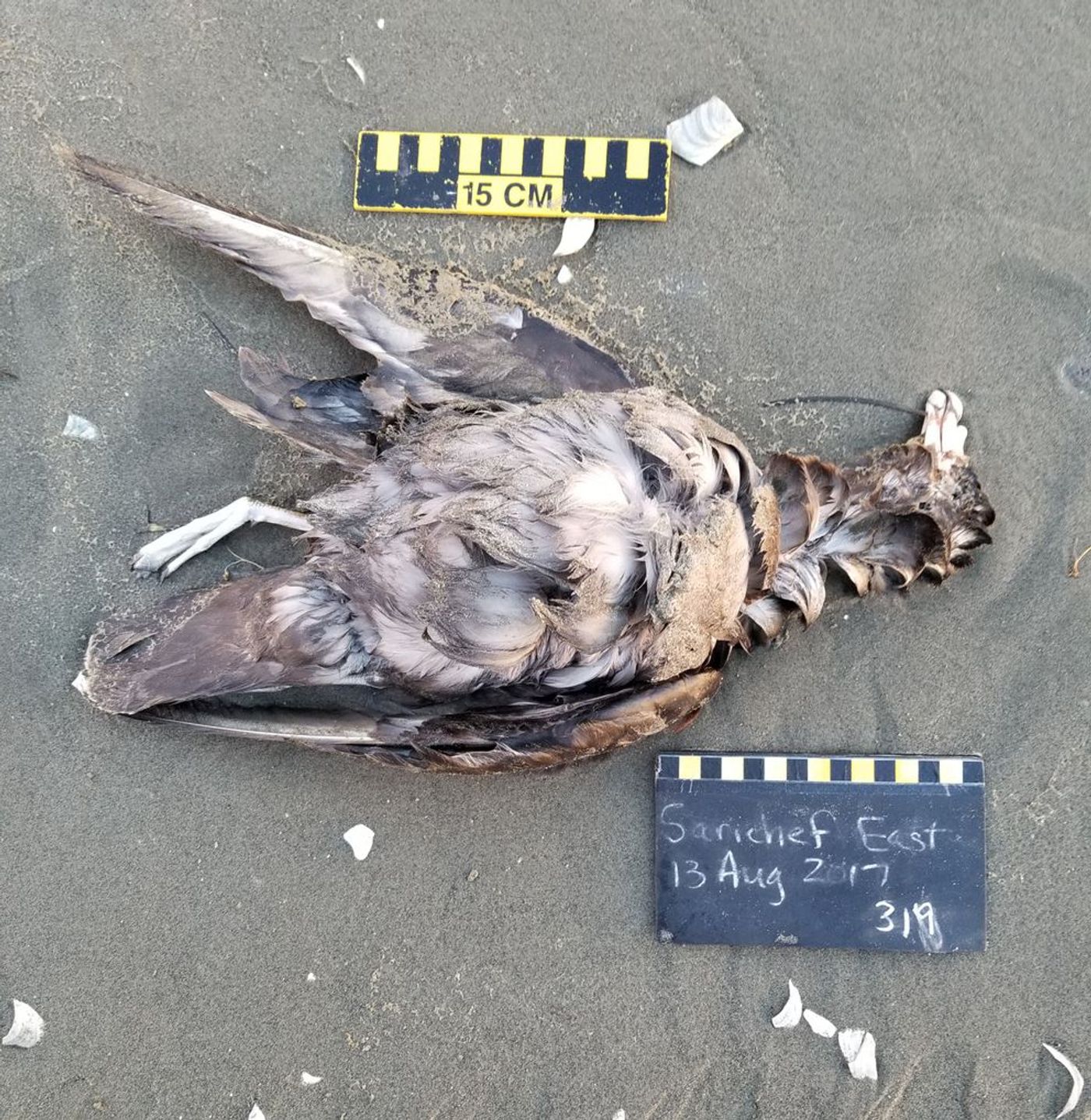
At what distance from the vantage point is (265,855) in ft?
10.4

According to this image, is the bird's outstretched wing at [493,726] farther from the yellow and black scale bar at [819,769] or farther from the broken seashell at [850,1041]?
the broken seashell at [850,1041]

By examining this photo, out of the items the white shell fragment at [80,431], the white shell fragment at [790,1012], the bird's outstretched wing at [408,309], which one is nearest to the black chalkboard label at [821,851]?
the white shell fragment at [790,1012]

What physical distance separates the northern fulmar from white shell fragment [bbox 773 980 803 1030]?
108cm

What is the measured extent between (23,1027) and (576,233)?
3341 mm

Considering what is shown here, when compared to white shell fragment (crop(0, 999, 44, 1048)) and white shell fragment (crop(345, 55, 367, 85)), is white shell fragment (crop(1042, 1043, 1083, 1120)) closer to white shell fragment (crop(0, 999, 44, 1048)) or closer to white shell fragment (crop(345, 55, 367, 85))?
white shell fragment (crop(0, 999, 44, 1048))

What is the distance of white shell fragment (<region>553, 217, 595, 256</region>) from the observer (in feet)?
10.4

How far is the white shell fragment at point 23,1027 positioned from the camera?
10.4 feet

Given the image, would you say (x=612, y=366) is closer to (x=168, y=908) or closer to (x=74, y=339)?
(x=74, y=339)

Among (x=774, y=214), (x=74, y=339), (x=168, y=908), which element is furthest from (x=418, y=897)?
(x=774, y=214)

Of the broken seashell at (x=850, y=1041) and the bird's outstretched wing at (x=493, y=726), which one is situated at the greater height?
the bird's outstretched wing at (x=493, y=726)

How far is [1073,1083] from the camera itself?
3.03 metres

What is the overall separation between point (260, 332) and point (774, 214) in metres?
1.83

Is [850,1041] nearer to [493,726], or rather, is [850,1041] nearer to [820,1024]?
[820,1024]

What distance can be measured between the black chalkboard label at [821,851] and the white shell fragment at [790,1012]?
0.60 feet
